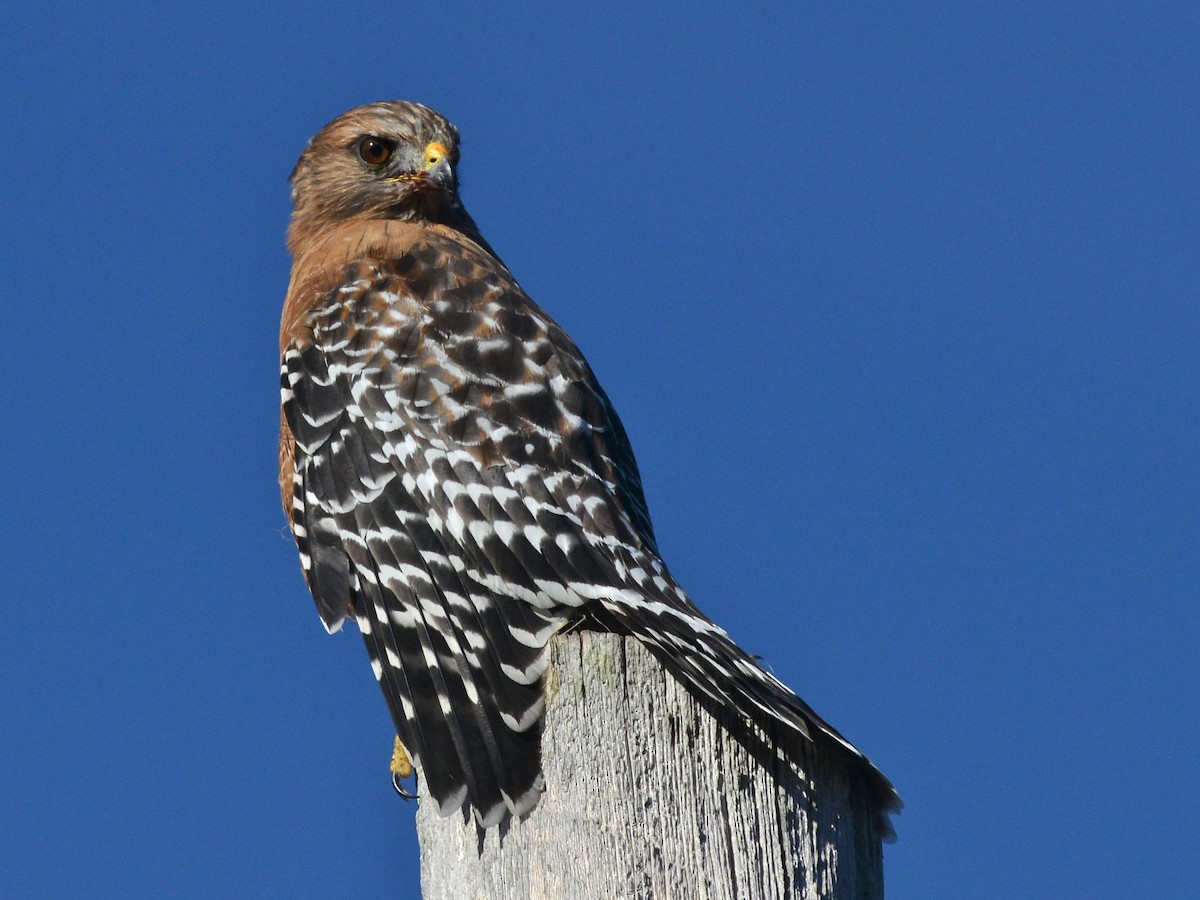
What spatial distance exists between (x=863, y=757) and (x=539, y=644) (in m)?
1.15

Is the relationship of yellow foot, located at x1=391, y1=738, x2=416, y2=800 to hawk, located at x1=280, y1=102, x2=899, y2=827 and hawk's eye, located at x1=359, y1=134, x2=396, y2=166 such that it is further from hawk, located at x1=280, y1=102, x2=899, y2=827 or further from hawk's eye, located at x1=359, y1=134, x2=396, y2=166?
hawk's eye, located at x1=359, y1=134, x2=396, y2=166

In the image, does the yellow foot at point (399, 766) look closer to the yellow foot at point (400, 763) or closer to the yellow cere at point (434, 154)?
the yellow foot at point (400, 763)

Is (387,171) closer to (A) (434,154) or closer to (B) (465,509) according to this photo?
(A) (434,154)

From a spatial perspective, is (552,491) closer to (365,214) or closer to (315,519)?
(315,519)

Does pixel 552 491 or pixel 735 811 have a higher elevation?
pixel 552 491

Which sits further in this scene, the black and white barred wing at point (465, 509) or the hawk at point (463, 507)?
the black and white barred wing at point (465, 509)

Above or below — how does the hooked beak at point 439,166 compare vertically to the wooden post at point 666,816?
above

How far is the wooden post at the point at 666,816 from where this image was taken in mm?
3168

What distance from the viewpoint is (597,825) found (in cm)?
321

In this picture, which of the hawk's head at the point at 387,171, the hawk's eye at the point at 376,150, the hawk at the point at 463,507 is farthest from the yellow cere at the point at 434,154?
the hawk at the point at 463,507

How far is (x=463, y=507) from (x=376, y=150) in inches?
93.2

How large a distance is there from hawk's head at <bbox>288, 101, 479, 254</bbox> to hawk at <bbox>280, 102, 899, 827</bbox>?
22 cm

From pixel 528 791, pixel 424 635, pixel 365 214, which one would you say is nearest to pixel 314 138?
pixel 365 214

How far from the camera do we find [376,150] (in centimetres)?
641
